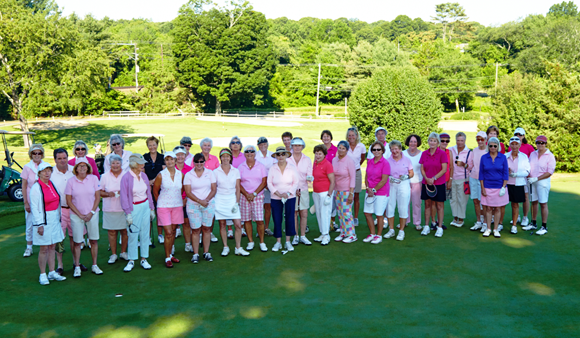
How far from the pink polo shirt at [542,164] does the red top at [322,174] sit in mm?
4054

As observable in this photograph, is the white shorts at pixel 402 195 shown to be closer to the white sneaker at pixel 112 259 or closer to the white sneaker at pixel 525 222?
the white sneaker at pixel 525 222

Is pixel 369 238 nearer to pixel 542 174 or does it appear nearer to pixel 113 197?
pixel 542 174

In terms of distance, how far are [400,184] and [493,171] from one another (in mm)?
1683

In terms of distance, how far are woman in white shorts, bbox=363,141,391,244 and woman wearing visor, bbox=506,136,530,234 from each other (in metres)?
2.52

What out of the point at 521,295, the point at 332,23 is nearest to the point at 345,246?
the point at 521,295

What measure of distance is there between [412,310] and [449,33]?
132122 mm

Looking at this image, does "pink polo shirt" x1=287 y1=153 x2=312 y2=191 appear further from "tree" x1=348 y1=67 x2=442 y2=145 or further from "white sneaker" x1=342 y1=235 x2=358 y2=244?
"tree" x1=348 y1=67 x2=442 y2=145

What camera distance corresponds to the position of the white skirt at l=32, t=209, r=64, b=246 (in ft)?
21.1

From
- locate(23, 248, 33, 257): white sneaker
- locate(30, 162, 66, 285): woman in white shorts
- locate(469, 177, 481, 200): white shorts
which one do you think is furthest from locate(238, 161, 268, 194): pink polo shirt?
locate(469, 177, 481, 200): white shorts

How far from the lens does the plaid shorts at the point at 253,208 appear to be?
796cm

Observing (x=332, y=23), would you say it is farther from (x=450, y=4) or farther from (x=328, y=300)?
(x=328, y=300)

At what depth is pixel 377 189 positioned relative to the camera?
27.0 ft

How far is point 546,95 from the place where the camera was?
18.7 metres

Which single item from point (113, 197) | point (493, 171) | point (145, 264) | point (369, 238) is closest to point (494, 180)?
point (493, 171)
